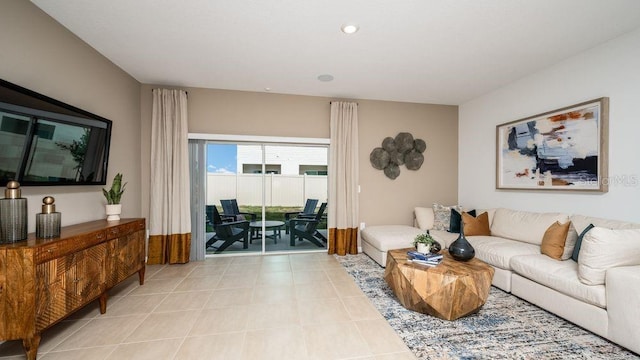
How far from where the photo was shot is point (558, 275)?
2.27 m

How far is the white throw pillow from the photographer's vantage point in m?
2.04

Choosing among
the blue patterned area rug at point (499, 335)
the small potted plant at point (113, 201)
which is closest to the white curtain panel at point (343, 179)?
the blue patterned area rug at point (499, 335)

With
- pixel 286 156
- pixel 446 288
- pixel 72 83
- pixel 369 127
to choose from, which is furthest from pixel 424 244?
pixel 72 83

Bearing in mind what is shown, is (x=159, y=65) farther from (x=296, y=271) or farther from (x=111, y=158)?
(x=296, y=271)

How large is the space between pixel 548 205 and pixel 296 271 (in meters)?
3.55

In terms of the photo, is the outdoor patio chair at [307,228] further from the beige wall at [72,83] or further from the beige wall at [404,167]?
the beige wall at [72,83]

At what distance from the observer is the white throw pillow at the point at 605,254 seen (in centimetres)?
204

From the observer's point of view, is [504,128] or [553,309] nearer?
[553,309]

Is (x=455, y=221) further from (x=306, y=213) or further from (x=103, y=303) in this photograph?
(x=103, y=303)

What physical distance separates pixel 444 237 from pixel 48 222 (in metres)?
4.48

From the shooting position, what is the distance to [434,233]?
398 cm

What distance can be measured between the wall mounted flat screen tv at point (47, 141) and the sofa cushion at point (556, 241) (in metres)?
4.94

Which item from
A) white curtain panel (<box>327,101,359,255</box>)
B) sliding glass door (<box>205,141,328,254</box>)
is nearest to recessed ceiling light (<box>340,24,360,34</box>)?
white curtain panel (<box>327,101,359,255</box>)

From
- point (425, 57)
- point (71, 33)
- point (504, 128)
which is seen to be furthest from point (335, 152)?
point (71, 33)
